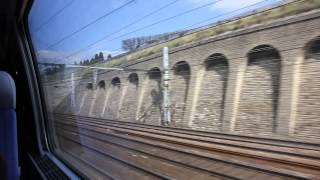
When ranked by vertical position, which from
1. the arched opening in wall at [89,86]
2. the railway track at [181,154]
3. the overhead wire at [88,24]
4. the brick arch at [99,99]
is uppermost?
the overhead wire at [88,24]

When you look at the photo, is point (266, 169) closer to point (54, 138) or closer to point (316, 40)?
point (316, 40)

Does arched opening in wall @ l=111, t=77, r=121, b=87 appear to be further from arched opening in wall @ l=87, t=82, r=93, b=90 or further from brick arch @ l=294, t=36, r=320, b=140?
brick arch @ l=294, t=36, r=320, b=140

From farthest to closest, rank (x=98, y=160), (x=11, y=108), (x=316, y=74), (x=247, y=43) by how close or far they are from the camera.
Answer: (x=11, y=108) < (x=98, y=160) < (x=247, y=43) < (x=316, y=74)

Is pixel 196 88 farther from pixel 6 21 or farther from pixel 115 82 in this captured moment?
pixel 6 21

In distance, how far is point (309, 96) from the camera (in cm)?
78

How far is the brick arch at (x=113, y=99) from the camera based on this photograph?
1.48m

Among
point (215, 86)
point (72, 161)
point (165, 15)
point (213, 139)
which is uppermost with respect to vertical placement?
point (165, 15)

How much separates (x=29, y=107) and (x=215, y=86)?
2.22 metres

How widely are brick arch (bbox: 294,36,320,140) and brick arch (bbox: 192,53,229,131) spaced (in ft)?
0.71

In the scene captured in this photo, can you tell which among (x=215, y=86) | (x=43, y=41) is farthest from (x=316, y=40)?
(x=43, y=41)

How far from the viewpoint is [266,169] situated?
118 centimetres

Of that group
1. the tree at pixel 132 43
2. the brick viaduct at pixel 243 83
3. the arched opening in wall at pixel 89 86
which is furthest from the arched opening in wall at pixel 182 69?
the arched opening in wall at pixel 89 86

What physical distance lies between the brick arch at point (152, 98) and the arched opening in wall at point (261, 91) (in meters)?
0.37

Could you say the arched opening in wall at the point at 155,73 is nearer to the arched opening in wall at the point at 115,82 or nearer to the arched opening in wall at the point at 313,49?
the arched opening in wall at the point at 115,82
